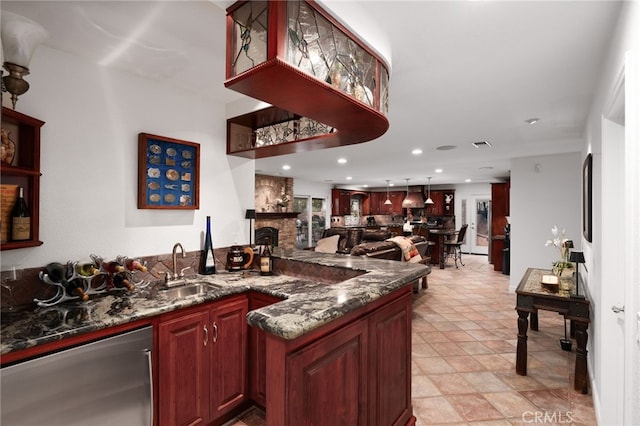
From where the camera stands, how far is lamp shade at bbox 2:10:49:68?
136cm

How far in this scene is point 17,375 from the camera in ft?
3.99

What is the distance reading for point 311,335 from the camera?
1.23 m

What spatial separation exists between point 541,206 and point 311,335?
17.4ft

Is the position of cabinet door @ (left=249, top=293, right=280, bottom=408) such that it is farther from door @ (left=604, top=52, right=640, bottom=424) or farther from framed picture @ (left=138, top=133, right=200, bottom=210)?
door @ (left=604, top=52, right=640, bottom=424)

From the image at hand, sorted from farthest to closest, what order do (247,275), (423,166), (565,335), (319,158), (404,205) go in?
(404,205)
(423,166)
(319,158)
(565,335)
(247,275)

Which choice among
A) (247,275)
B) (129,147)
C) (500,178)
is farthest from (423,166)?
(129,147)

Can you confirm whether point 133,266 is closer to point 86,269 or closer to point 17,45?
point 86,269

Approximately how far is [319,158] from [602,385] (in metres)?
4.56

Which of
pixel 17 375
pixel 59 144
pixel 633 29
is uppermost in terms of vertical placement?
pixel 633 29

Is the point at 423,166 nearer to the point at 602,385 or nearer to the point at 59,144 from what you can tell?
the point at 602,385

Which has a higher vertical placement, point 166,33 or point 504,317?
point 166,33

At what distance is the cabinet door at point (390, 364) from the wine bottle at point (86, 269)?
164 cm

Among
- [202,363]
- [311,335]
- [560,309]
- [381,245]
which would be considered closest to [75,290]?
[202,363]

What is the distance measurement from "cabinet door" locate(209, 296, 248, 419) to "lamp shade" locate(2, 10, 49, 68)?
1.60 meters
